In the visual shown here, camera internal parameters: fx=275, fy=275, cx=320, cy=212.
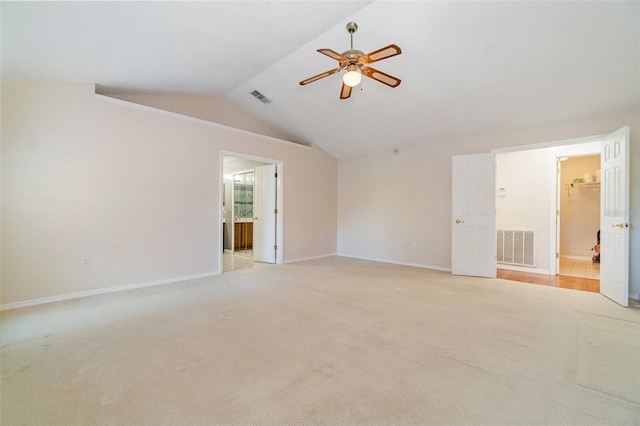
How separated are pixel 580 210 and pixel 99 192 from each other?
9899mm

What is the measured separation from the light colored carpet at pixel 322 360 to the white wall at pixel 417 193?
198cm

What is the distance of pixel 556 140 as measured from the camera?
4352mm

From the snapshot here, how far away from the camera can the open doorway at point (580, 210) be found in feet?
21.4

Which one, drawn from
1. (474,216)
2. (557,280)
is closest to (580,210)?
(557,280)

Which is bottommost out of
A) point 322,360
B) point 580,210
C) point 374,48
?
point 322,360

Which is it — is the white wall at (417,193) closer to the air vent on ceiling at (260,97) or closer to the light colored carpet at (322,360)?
the light colored carpet at (322,360)

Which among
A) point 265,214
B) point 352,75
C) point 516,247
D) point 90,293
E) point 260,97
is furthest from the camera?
point 265,214

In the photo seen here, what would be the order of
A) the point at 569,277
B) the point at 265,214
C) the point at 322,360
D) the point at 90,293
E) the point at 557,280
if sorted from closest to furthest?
the point at 322,360, the point at 90,293, the point at 557,280, the point at 569,277, the point at 265,214

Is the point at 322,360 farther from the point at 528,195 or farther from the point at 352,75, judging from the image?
the point at 528,195

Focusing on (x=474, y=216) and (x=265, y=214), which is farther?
(x=265, y=214)

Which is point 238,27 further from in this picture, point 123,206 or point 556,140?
point 556,140

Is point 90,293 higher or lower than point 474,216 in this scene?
lower

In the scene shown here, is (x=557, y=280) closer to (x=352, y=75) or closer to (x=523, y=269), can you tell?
(x=523, y=269)

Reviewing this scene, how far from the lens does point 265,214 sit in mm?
6262
